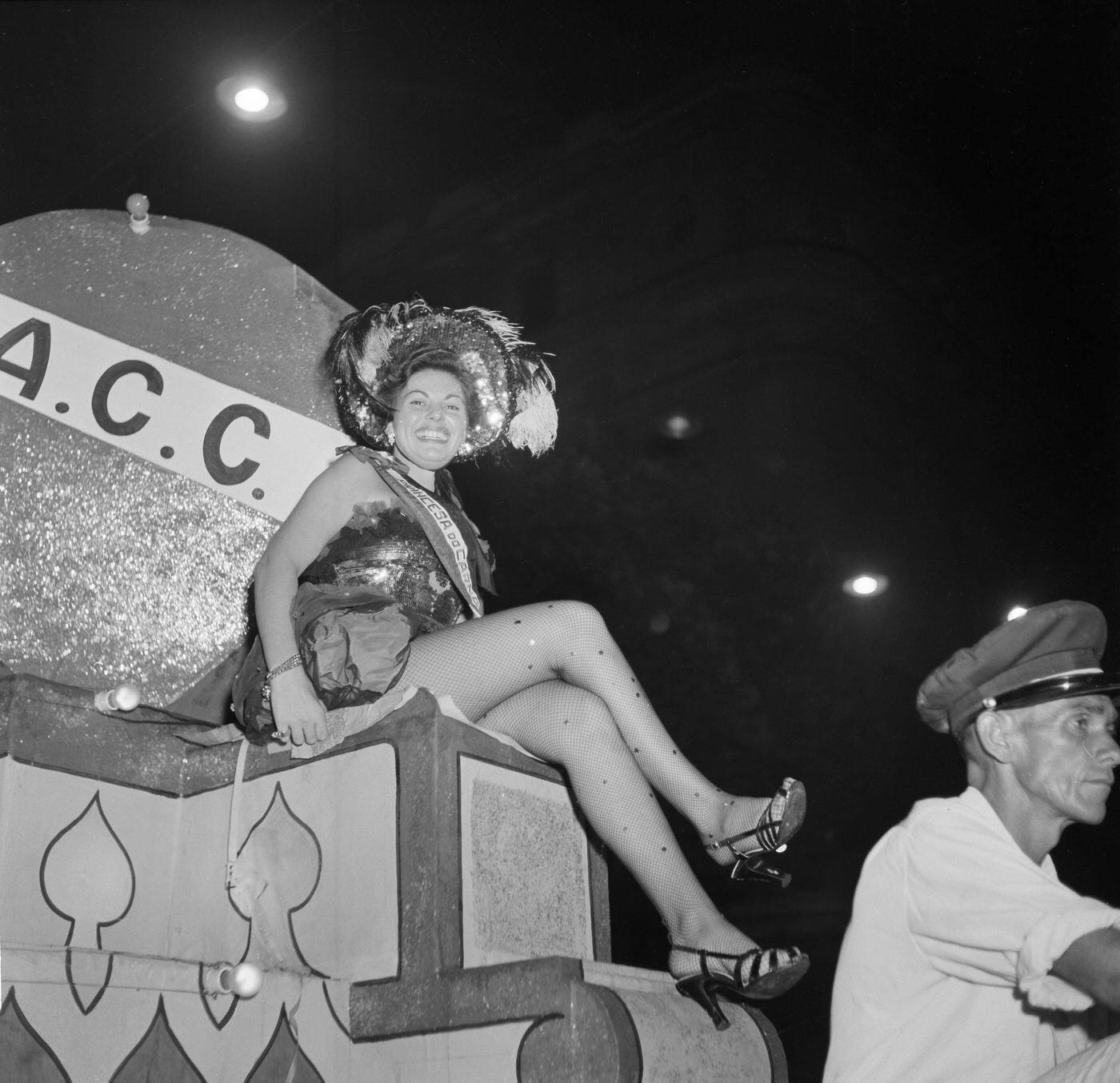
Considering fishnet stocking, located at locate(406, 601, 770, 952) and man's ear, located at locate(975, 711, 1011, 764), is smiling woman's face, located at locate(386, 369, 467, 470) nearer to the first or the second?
fishnet stocking, located at locate(406, 601, 770, 952)

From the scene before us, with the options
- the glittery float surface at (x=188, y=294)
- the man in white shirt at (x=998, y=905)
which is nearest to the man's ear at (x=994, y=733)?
the man in white shirt at (x=998, y=905)

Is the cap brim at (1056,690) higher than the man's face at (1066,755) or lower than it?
higher

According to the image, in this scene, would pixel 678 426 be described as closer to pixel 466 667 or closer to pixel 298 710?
pixel 466 667

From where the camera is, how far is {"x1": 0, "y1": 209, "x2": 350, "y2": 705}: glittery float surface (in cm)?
196

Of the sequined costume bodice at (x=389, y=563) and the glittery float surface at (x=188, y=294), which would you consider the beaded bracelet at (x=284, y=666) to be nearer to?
the sequined costume bodice at (x=389, y=563)

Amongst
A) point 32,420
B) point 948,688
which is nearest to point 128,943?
point 32,420

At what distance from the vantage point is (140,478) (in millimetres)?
2096

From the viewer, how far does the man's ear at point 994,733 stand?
136 cm

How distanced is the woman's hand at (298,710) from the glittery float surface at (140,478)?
15.8 inches

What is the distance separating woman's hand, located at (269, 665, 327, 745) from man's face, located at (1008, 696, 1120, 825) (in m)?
0.93

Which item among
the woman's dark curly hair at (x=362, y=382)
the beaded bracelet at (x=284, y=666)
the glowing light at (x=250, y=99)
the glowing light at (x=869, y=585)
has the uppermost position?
the glowing light at (x=250, y=99)

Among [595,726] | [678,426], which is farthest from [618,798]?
[678,426]

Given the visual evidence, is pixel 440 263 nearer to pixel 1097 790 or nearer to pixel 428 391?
pixel 428 391

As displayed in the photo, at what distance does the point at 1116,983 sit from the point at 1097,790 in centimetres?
35
